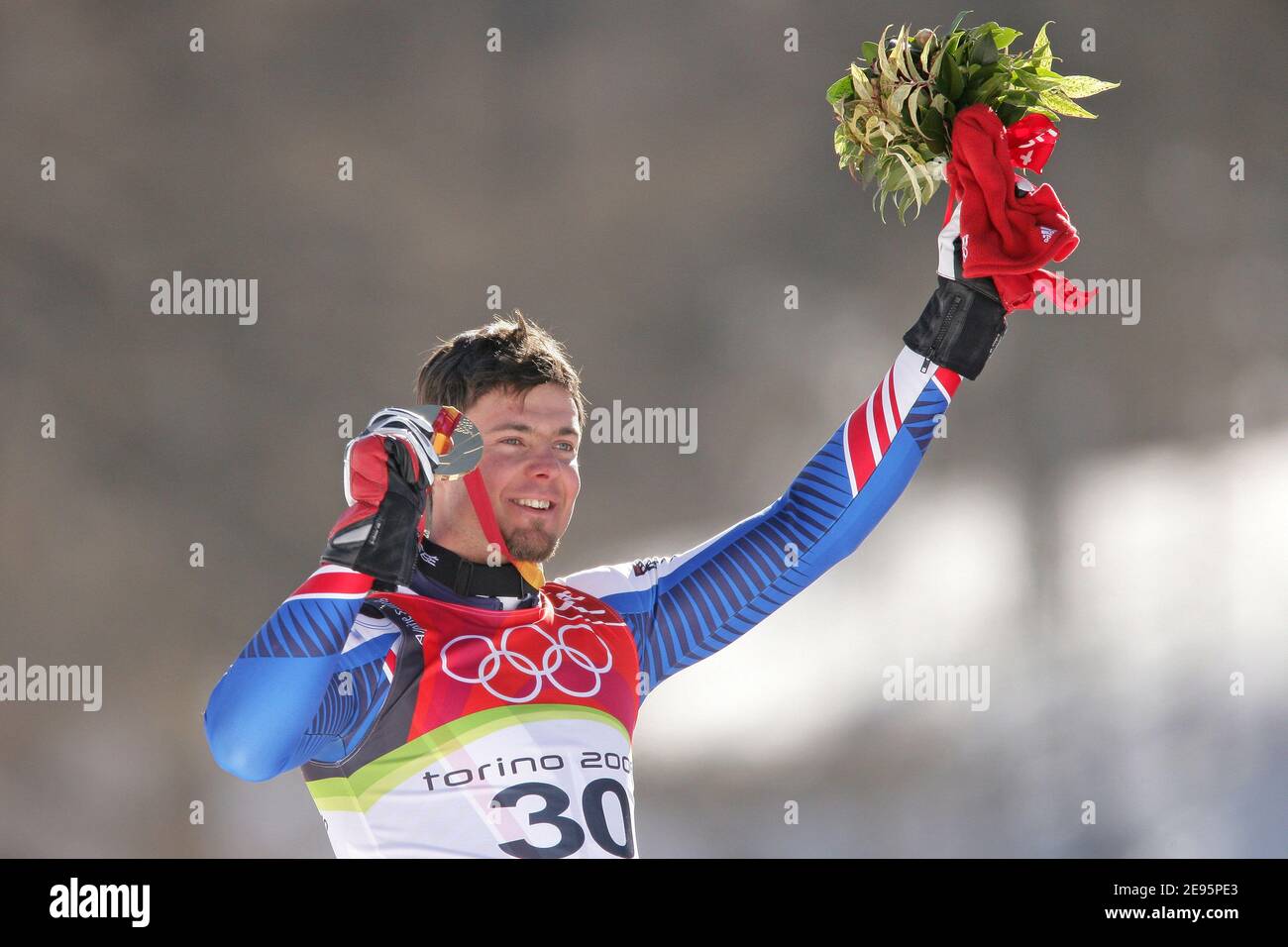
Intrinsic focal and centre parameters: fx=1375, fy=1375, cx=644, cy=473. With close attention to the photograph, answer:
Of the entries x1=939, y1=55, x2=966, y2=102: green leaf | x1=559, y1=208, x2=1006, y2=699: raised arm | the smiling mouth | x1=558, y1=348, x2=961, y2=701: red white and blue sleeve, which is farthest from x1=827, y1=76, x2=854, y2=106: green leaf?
the smiling mouth

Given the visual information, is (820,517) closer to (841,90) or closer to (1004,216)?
(1004,216)

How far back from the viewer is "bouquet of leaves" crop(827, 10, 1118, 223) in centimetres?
191

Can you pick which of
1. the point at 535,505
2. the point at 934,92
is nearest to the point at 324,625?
the point at 535,505

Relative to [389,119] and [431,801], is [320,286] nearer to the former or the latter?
[389,119]

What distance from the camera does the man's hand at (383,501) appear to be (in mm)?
1452

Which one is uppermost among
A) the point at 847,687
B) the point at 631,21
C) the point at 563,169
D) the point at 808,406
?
the point at 631,21

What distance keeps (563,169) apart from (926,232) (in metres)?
1.32

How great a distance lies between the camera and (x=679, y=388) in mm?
4664

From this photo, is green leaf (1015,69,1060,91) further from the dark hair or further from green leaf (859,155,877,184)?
the dark hair

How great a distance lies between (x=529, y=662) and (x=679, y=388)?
2952 mm

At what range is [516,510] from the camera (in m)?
1.87

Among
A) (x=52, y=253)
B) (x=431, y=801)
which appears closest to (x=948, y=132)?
(x=431, y=801)

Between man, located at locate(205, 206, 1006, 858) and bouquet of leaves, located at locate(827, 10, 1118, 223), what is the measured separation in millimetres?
121
